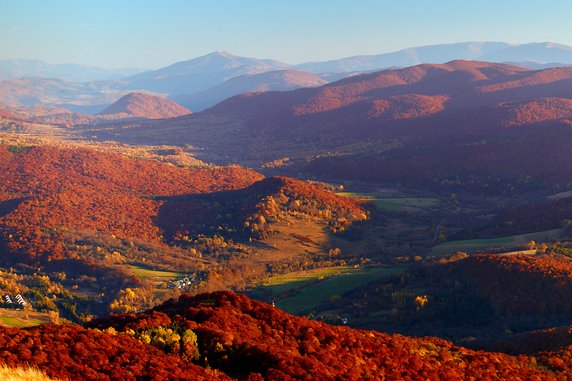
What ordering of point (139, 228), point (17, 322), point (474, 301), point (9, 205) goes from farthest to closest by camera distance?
point (9, 205), point (139, 228), point (474, 301), point (17, 322)

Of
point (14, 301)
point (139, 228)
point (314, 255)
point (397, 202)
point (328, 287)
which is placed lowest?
point (314, 255)

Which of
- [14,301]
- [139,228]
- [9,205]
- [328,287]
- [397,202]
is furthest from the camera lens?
[397,202]

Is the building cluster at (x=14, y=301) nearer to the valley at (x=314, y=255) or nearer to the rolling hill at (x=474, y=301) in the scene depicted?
the valley at (x=314, y=255)

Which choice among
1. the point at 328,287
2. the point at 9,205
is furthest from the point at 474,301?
the point at 9,205

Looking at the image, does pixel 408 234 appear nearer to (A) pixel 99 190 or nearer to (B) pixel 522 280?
(B) pixel 522 280

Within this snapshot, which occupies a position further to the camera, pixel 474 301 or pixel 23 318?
pixel 23 318

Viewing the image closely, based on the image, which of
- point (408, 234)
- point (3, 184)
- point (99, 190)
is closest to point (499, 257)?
point (408, 234)

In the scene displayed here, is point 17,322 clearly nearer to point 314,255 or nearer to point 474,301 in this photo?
point 474,301
